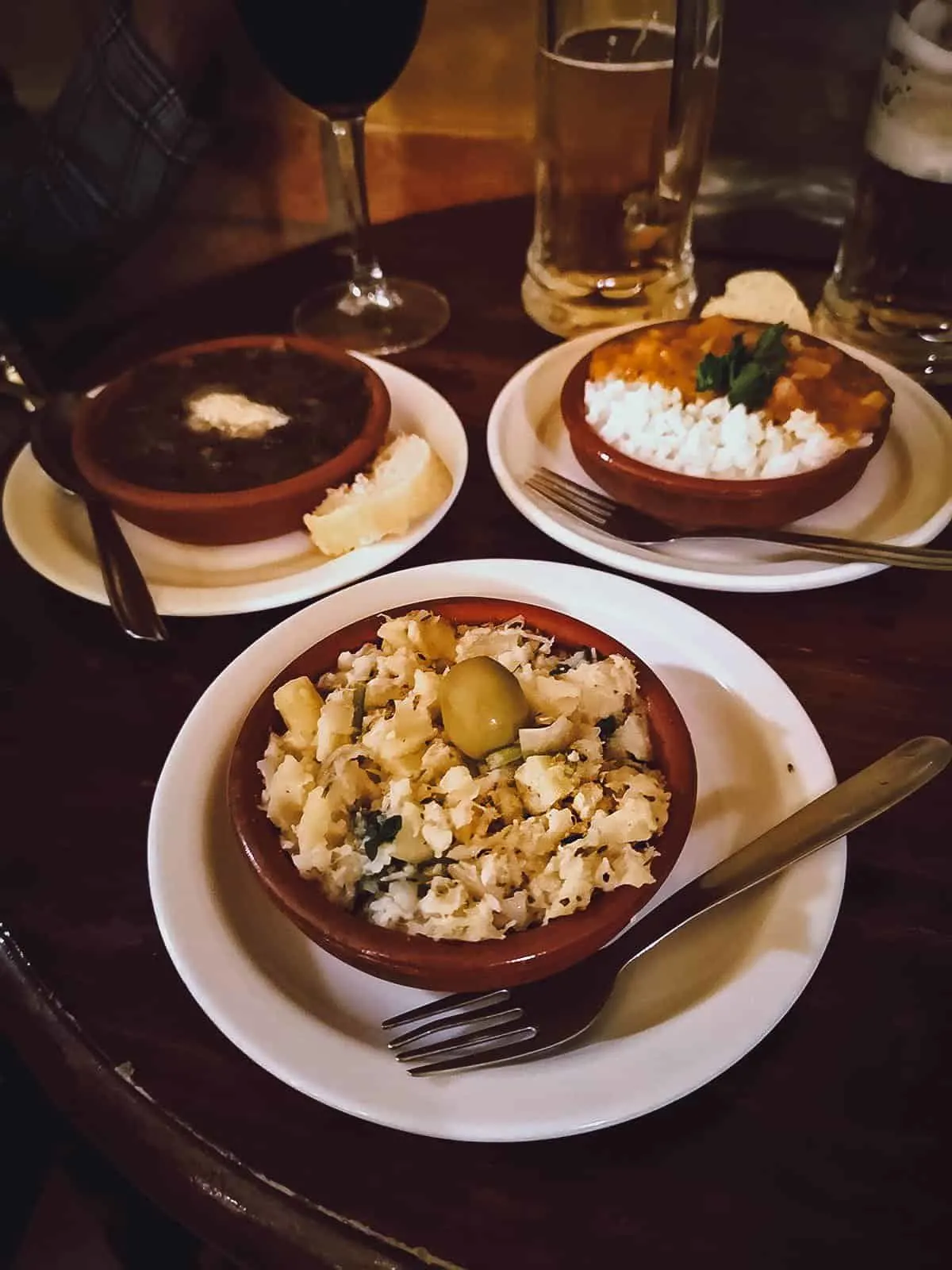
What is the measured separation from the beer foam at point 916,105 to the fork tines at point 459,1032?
84 centimetres

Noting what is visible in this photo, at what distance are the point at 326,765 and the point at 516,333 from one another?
0.69 m

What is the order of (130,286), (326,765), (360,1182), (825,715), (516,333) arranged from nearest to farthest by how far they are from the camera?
(360,1182)
(326,765)
(825,715)
(516,333)
(130,286)

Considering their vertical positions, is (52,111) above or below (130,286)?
above

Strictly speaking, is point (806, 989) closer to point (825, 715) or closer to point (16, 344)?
point (825, 715)

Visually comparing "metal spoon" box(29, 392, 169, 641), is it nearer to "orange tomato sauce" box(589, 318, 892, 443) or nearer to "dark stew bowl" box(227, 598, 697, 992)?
"dark stew bowl" box(227, 598, 697, 992)

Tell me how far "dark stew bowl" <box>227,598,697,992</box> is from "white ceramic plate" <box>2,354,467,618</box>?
16 cm

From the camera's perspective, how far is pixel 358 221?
1.18 m

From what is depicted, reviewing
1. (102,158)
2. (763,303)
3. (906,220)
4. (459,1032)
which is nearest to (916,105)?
(906,220)

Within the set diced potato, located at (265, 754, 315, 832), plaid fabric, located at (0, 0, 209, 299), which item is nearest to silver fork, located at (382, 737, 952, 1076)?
diced potato, located at (265, 754, 315, 832)

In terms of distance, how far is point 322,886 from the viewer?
578mm

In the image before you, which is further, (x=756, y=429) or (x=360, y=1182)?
(x=756, y=429)

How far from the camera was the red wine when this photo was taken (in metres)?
0.97

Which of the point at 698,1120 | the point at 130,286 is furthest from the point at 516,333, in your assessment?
the point at 130,286

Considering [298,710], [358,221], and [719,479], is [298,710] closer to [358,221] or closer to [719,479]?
[719,479]
